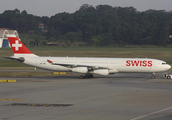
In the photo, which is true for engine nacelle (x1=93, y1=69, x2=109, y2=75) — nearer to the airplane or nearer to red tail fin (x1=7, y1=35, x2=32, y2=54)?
the airplane

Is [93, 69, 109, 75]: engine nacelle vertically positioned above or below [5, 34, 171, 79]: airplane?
below

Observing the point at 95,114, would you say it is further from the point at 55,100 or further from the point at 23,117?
the point at 55,100

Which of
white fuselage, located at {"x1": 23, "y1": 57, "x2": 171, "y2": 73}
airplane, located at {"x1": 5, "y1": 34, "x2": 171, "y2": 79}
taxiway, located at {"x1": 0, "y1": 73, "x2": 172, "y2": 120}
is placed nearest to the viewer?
taxiway, located at {"x1": 0, "y1": 73, "x2": 172, "y2": 120}

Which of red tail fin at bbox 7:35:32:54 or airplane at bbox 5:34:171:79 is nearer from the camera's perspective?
airplane at bbox 5:34:171:79

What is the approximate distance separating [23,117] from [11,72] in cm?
3600

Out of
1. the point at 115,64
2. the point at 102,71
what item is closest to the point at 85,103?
the point at 102,71

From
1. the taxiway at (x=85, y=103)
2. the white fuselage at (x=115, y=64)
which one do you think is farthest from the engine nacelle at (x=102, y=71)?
the taxiway at (x=85, y=103)

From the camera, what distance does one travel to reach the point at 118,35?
190500 mm

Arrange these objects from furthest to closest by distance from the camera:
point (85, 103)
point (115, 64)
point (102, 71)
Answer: point (115, 64), point (102, 71), point (85, 103)

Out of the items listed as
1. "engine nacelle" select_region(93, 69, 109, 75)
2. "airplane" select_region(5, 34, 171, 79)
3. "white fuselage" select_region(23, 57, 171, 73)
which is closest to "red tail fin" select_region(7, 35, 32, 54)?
"airplane" select_region(5, 34, 171, 79)

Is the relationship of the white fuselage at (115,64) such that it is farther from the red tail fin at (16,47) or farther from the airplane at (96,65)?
the red tail fin at (16,47)

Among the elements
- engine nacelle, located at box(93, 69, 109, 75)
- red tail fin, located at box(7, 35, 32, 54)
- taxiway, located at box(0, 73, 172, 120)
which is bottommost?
taxiway, located at box(0, 73, 172, 120)

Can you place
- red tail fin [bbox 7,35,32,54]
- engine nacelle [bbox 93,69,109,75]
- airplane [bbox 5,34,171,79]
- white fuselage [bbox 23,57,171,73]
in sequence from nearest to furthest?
1. engine nacelle [bbox 93,69,109,75]
2. airplane [bbox 5,34,171,79]
3. white fuselage [bbox 23,57,171,73]
4. red tail fin [bbox 7,35,32,54]

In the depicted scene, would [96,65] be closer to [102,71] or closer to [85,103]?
[102,71]
